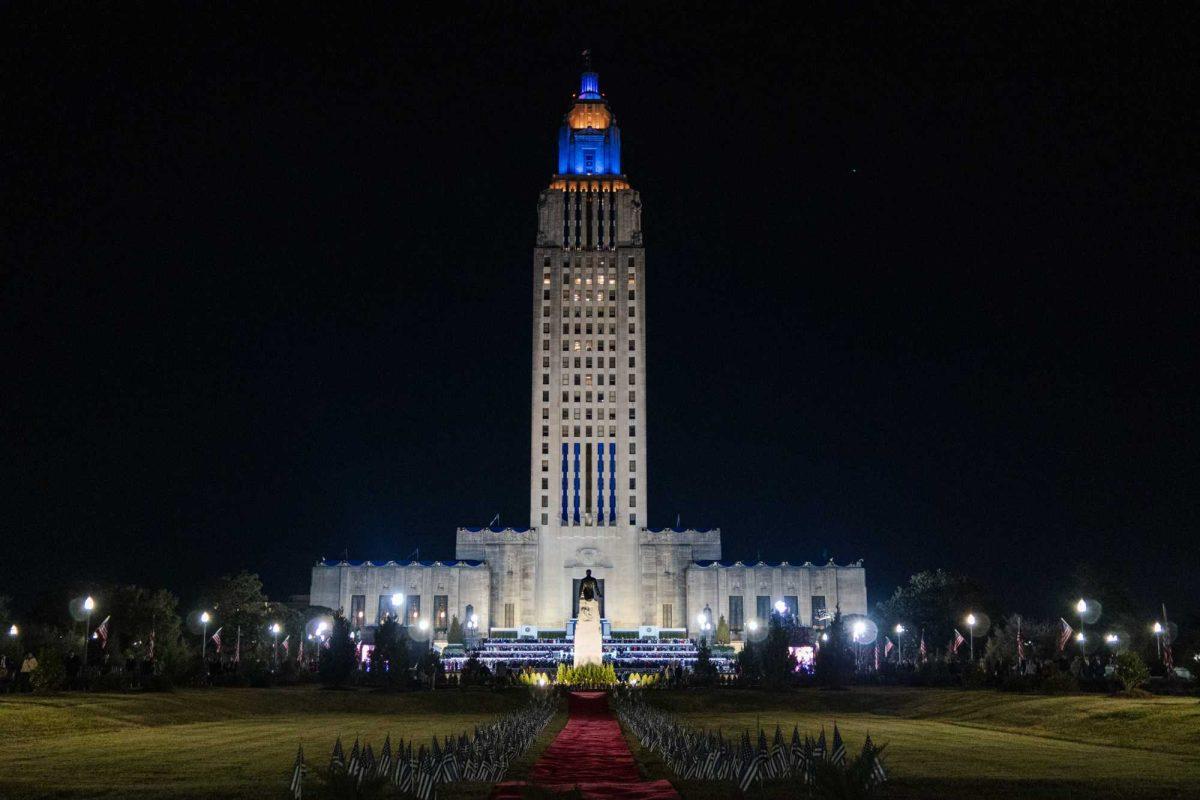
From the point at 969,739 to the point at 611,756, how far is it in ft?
33.6

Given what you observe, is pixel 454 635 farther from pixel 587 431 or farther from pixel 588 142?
pixel 588 142

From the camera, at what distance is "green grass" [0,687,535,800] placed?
18484 millimetres

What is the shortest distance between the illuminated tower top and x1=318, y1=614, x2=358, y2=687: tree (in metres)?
62.9

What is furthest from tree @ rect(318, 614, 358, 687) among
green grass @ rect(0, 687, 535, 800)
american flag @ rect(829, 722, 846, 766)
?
american flag @ rect(829, 722, 846, 766)

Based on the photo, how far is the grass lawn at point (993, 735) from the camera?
1806 centimetres

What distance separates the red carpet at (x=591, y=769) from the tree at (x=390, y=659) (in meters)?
15.3

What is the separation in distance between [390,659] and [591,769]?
92.6ft

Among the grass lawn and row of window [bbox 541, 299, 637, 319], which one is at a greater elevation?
row of window [bbox 541, 299, 637, 319]

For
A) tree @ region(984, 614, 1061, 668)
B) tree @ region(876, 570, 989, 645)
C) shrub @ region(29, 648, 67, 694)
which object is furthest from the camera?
tree @ region(876, 570, 989, 645)

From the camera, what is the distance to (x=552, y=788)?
17.6 meters

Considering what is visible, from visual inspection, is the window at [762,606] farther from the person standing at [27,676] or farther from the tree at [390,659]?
the person standing at [27,676]

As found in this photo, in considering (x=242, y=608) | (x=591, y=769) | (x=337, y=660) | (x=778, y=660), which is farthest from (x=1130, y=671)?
(x=242, y=608)

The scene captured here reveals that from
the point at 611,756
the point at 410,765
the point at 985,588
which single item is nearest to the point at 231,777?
the point at 410,765

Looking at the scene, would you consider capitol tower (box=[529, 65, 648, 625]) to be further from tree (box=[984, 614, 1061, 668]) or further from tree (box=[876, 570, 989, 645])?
tree (box=[984, 614, 1061, 668])
